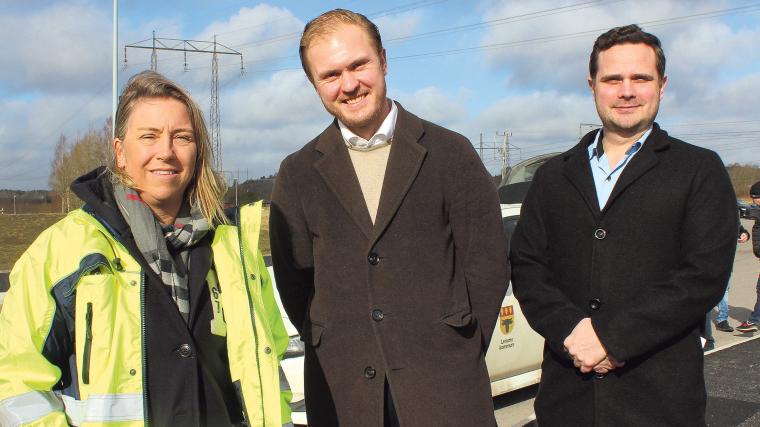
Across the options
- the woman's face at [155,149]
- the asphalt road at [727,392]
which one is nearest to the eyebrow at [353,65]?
the woman's face at [155,149]

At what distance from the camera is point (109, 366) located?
2053mm

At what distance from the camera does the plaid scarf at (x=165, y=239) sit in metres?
2.29

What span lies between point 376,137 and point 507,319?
130 inches

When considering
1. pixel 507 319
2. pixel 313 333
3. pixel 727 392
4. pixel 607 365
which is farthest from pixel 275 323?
pixel 727 392

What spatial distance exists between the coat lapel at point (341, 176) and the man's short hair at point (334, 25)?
1.02ft

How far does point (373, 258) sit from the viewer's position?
270 centimetres

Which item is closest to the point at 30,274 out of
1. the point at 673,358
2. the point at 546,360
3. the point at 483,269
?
the point at 483,269

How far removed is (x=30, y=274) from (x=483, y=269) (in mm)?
1538

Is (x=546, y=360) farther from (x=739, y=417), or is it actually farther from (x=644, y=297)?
(x=739, y=417)

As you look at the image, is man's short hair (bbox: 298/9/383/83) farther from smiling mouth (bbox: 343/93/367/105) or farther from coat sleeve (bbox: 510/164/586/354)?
coat sleeve (bbox: 510/164/586/354)

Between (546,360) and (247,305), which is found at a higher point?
(247,305)

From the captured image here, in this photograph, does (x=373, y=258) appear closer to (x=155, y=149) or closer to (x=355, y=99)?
(x=355, y=99)

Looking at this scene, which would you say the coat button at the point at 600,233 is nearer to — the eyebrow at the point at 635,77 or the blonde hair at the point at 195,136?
the eyebrow at the point at 635,77

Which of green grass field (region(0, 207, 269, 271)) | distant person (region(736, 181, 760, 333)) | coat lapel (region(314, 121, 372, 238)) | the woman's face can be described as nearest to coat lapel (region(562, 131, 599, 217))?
coat lapel (region(314, 121, 372, 238))
